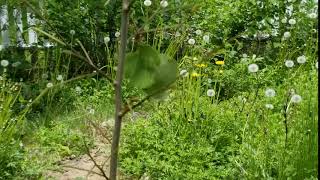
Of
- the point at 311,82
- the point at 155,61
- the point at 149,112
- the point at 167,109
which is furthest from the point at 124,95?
the point at 155,61

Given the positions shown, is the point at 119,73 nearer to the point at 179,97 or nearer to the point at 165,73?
the point at 165,73

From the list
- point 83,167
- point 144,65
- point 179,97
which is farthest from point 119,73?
point 179,97

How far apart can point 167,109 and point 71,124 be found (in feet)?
3.04

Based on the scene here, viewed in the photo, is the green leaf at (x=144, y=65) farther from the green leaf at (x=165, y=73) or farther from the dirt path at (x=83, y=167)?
the dirt path at (x=83, y=167)

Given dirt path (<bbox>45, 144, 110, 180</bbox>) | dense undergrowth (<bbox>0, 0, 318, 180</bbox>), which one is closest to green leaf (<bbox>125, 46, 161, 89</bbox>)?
dense undergrowth (<bbox>0, 0, 318, 180</bbox>)

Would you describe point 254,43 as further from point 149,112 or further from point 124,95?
point 149,112

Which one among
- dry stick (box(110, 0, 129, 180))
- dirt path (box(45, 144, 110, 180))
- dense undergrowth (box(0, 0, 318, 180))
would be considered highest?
dry stick (box(110, 0, 129, 180))

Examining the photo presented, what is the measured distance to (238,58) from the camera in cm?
575

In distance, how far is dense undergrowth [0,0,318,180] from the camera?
2632 millimetres

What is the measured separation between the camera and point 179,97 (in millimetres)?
3949

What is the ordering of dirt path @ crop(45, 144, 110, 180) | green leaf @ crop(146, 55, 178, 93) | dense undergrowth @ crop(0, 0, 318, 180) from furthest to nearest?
dirt path @ crop(45, 144, 110, 180), dense undergrowth @ crop(0, 0, 318, 180), green leaf @ crop(146, 55, 178, 93)

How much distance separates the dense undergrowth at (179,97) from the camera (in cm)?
263

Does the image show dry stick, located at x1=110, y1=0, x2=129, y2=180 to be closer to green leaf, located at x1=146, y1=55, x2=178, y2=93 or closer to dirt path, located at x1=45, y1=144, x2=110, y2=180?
green leaf, located at x1=146, y1=55, x2=178, y2=93

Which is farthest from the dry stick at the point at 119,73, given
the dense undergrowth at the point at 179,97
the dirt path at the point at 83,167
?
the dirt path at the point at 83,167
